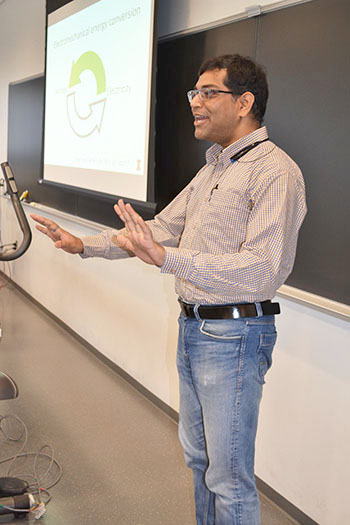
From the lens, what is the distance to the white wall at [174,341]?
1938mm

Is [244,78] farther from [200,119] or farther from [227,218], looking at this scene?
[227,218]

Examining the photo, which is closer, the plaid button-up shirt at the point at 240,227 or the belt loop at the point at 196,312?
the plaid button-up shirt at the point at 240,227

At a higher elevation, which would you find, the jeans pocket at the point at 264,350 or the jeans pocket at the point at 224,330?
the jeans pocket at the point at 224,330

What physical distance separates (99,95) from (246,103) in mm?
1867

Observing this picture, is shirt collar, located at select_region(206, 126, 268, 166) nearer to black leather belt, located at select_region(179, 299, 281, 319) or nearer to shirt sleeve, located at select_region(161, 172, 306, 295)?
shirt sleeve, located at select_region(161, 172, 306, 295)

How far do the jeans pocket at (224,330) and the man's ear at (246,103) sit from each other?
0.61 meters

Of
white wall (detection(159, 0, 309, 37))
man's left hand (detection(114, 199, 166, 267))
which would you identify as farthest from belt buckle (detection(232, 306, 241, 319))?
white wall (detection(159, 0, 309, 37))

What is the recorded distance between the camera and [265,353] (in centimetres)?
154

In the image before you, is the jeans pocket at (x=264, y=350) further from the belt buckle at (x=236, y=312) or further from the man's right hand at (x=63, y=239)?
the man's right hand at (x=63, y=239)

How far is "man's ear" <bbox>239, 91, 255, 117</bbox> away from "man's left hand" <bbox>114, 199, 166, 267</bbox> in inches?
19.3

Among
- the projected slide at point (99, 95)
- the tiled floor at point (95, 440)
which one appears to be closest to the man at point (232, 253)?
the tiled floor at point (95, 440)

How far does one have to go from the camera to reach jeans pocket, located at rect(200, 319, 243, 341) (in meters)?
1.49

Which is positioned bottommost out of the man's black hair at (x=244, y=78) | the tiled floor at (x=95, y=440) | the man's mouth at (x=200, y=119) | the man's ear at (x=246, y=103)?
the tiled floor at (x=95, y=440)

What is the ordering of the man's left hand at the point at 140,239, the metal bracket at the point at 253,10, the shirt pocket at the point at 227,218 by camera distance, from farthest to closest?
the metal bracket at the point at 253,10 < the shirt pocket at the point at 227,218 < the man's left hand at the point at 140,239
